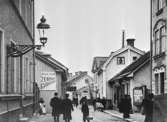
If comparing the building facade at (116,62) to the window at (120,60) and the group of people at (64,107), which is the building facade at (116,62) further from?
the group of people at (64,107)

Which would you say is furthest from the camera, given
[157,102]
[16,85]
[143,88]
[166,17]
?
[143,88]

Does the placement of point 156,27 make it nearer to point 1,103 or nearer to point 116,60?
point 1,103

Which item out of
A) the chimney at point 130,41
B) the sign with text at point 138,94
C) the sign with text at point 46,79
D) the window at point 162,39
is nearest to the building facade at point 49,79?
the sign with text at point 46,79

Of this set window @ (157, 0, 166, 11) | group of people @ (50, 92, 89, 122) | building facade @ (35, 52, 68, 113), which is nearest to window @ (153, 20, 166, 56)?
window @ (157, 0, 166, 11)

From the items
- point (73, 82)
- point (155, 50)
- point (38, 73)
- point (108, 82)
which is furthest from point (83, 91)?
point (155, 50)

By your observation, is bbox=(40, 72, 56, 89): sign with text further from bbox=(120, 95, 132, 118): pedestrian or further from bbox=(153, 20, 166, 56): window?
bbox=(153, 20, 166, 56): window

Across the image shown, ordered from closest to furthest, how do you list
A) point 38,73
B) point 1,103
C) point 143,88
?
point 1,103, point 143,88, point 38,73

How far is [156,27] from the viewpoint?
83.4 ft

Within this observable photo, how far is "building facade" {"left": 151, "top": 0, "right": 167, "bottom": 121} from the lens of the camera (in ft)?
77.1

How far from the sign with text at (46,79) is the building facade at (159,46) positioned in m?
8.74

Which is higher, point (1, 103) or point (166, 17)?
point (166, 17)

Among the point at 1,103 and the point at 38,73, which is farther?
the point at 38,73

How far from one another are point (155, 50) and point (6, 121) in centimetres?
1542

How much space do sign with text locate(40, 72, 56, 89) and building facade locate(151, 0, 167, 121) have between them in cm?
874
